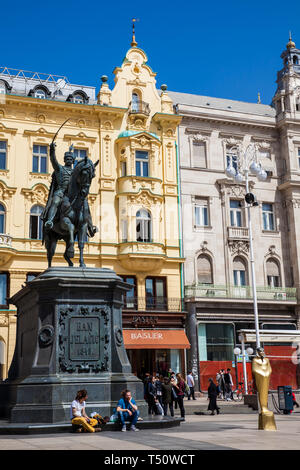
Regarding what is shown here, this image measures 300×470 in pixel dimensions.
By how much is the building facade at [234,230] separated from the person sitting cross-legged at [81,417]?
2280 cm

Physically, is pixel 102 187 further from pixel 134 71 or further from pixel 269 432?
pixel 269 432

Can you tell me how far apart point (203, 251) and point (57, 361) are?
82.0 ft

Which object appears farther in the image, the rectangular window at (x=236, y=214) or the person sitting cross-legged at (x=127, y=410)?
the rectangular window at (x=236, y=214)

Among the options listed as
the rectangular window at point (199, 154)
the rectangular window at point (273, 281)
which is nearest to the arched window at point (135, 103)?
the rectangular window at point (199, 154)

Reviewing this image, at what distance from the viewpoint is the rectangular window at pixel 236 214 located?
128 ft

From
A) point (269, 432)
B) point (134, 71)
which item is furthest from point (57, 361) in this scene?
point (134, 71)

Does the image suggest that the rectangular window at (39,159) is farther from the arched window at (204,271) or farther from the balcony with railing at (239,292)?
the balcony with railing at (239,292)

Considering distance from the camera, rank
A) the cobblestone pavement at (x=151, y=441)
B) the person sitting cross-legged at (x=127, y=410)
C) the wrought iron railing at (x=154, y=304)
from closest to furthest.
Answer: the cobblestone pavement at (x=151, y=441), the person sitting cross-legged at (x=127, y=410), the wrought iron railing at (x=154, y=304)

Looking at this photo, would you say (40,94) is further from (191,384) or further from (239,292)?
(191,384)

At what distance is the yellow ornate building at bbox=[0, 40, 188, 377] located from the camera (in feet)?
110

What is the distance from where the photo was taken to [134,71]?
39.3m

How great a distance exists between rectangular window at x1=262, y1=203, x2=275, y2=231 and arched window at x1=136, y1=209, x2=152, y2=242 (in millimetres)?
8732

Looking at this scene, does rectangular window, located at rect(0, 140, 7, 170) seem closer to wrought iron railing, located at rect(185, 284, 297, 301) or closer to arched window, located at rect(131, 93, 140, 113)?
arched window, located at rect(131, 93, 140, 113)

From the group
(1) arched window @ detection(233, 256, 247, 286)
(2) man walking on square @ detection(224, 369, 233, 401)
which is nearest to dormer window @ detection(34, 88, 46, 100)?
(1) arched window @ detection(233, 256, 247, 286)
